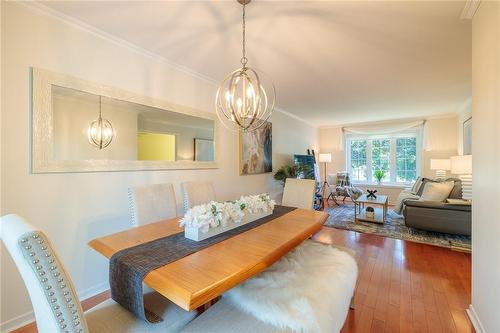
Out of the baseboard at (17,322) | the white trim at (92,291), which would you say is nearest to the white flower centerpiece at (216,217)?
the white trim at (92,291)

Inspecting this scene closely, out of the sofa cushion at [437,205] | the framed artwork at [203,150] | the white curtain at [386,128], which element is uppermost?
the white curtain at [386,128]

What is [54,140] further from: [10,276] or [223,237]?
[223,237]

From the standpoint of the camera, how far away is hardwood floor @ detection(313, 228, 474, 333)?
1696 mm

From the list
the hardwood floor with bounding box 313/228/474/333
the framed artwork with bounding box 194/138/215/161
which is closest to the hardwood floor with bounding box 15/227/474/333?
the hardwood floor with bounding box 313/228/474/333

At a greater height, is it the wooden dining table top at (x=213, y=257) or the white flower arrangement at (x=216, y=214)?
the white flower arrangement at (x=216, y=214)

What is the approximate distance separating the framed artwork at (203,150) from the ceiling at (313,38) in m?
0.92

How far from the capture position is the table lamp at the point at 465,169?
316 centimetres

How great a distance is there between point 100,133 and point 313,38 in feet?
7.26

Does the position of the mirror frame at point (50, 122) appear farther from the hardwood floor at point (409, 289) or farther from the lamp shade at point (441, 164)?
the lamp shade at point (441, 164)

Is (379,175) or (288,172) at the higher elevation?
(288,172)

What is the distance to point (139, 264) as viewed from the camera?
1.07 metres

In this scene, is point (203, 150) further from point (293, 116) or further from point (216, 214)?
point (293, 116)

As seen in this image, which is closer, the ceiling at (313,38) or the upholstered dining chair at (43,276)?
the upholstered dining chair at (43,276)

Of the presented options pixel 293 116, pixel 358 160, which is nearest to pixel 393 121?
pixel 358 160
